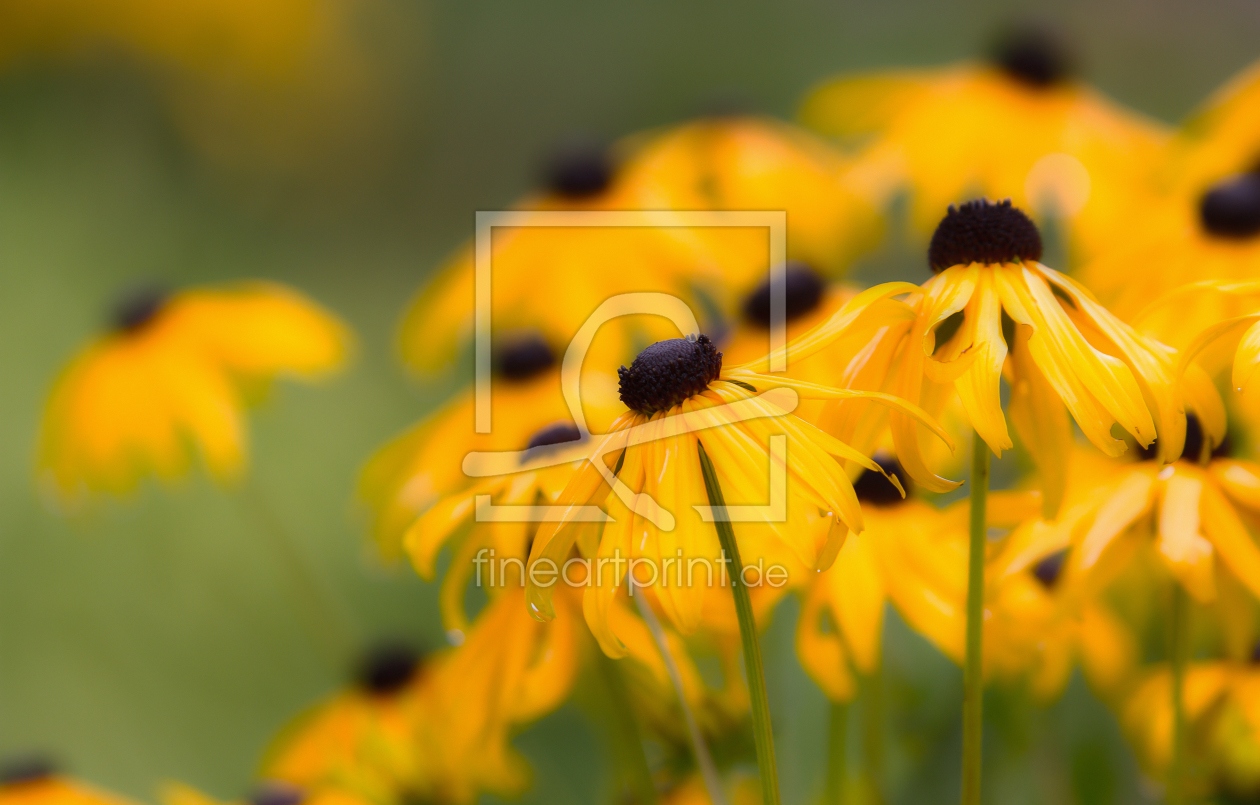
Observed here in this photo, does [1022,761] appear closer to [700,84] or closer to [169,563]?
[169,563]

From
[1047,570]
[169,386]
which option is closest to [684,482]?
[1047,570]

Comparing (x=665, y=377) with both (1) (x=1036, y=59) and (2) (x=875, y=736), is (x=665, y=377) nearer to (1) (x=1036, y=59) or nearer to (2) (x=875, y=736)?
(2) (x=875, y=736)

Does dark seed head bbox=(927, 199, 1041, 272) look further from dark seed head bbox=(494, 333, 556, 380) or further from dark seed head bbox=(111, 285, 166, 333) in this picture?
dark seed head bbox=(111, 285, 166, 333)

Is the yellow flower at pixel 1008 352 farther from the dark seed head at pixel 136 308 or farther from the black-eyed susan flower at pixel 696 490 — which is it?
the dark seed head at pixel 136 308

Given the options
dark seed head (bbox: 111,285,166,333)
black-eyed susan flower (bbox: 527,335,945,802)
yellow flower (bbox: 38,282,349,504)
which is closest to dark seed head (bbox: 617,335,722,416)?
black-eyed susan flower (bbox: 527,335,945,802)

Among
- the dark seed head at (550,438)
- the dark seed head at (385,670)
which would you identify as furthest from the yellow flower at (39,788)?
the dark seed head at (550,438)
